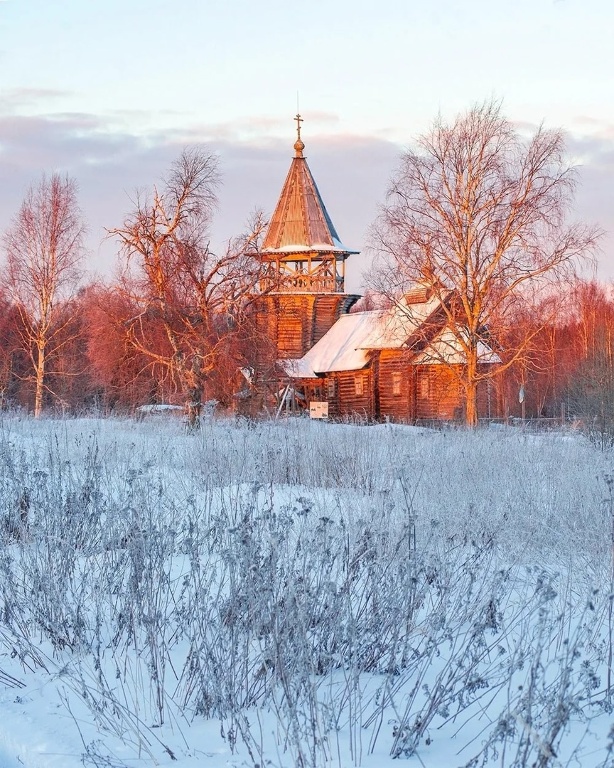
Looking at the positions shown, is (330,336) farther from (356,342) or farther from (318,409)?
(318,409)

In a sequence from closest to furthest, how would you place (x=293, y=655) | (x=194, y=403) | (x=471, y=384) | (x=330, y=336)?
(x=293, y=655) < (x=194, y=403) < (x=471, y=384) < (x=330, y=336)

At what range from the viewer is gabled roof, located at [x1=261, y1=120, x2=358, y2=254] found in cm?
3562

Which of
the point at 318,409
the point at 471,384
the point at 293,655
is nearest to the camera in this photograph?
the point at 293,655

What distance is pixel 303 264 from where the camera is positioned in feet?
123

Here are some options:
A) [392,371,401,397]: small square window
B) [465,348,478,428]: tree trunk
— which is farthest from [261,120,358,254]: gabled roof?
[465,348,478,428]: tree trunk

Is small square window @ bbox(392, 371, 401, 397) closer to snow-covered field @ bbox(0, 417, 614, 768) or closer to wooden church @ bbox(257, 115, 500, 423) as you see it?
wooden church @ bbox(257, 115, 500, 423)

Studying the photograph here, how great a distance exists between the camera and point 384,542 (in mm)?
5680

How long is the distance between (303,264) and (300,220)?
203 centimetres

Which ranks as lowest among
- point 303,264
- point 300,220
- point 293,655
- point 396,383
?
point 293,655

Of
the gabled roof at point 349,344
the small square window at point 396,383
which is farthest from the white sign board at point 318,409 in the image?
the small square window at point 396,383

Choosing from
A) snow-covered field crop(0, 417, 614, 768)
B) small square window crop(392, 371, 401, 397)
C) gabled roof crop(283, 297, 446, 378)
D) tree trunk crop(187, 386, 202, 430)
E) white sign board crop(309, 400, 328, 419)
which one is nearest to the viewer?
snow-covered field crop(0, 417, 614, 768)

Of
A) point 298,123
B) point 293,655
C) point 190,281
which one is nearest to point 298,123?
point 298,123

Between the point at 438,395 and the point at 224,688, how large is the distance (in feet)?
96.4

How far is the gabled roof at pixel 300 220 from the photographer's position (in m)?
35.6
